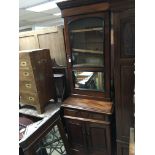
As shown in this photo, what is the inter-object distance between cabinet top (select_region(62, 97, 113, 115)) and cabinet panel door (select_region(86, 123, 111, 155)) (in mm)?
173

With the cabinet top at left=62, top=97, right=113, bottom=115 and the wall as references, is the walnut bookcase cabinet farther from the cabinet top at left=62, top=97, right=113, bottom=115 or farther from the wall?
the wall

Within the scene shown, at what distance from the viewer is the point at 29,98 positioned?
5.77ft

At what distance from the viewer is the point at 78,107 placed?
173 cm

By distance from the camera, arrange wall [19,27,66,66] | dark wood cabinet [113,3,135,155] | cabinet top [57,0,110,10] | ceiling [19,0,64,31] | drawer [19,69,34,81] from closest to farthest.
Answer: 1. dark wood cabinet [113,3,135,155]
2. cabinet top [57,0,110,10]
3. drawer [19,69,34,81]
4. wall [19,27,66,66]
5. ceiling [19,0,64,31]

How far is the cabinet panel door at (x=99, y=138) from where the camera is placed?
1.69 meters

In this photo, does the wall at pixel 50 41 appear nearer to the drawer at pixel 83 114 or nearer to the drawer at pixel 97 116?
the drawer at pixel 83 114

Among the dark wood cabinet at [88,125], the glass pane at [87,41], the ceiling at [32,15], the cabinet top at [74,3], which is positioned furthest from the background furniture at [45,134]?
the ceiling at [32,15]

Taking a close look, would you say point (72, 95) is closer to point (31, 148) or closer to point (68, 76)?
point (68, 76)

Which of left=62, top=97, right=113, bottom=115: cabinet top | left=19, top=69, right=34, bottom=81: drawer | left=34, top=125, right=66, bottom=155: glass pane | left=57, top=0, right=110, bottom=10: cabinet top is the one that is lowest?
left=34, top=125, right=66, bottom=155: glass pane

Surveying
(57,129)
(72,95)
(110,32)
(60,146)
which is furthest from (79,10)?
(60,146)

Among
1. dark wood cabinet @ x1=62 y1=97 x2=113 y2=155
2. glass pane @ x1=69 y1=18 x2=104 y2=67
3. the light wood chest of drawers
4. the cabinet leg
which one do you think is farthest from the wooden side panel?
the light wood chest of drawers

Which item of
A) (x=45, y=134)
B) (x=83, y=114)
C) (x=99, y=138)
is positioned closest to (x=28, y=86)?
(x=45, y=134)

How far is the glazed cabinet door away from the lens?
1799mm
